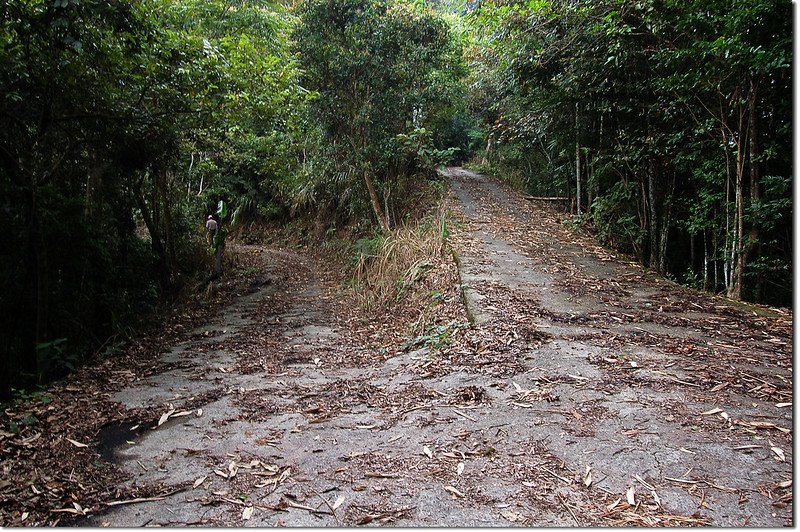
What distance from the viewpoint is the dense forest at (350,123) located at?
5160 millimetres

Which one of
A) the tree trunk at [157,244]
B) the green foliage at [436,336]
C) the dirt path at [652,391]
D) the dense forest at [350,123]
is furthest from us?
the tree trunk at [157,244]

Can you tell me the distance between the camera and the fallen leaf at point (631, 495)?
213 cm

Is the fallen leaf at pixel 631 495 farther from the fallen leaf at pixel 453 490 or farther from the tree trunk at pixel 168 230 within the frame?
the tree trunk at pixel 168 230

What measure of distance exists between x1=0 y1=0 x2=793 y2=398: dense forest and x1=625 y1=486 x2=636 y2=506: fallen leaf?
4050 millimetres

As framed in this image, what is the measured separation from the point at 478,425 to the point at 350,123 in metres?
9.44

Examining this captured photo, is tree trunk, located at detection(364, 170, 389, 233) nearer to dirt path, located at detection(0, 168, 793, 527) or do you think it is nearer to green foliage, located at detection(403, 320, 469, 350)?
dirt path, located at detection(0, 168, 793, 527)

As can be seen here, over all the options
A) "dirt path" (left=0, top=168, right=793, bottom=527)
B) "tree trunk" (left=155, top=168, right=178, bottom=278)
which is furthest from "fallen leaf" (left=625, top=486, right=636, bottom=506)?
"tree trunk" (left=155, top=168, right=178, bottom=278)

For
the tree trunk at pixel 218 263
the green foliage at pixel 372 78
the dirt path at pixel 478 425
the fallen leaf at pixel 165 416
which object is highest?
the green foliage at pixel 372 78

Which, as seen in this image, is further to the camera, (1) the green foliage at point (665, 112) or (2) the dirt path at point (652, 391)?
(1) the green foliage at point (665, 112)

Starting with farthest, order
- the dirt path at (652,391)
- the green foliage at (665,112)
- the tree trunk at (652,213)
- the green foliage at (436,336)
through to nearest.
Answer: the tree trunk at (652,213)
the green foliage at (665,112)
the green foliage at (436,336)
the dirt path at (652,391)

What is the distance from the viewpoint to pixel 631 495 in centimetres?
218

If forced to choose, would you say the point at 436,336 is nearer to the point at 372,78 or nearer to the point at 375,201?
the point at 375,201

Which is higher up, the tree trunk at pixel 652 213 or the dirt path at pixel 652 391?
the tree trunk at pixel 652 213

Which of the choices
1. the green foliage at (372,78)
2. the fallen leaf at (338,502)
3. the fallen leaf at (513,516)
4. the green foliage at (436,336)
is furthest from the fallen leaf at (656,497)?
the green foliage at (372,78)
